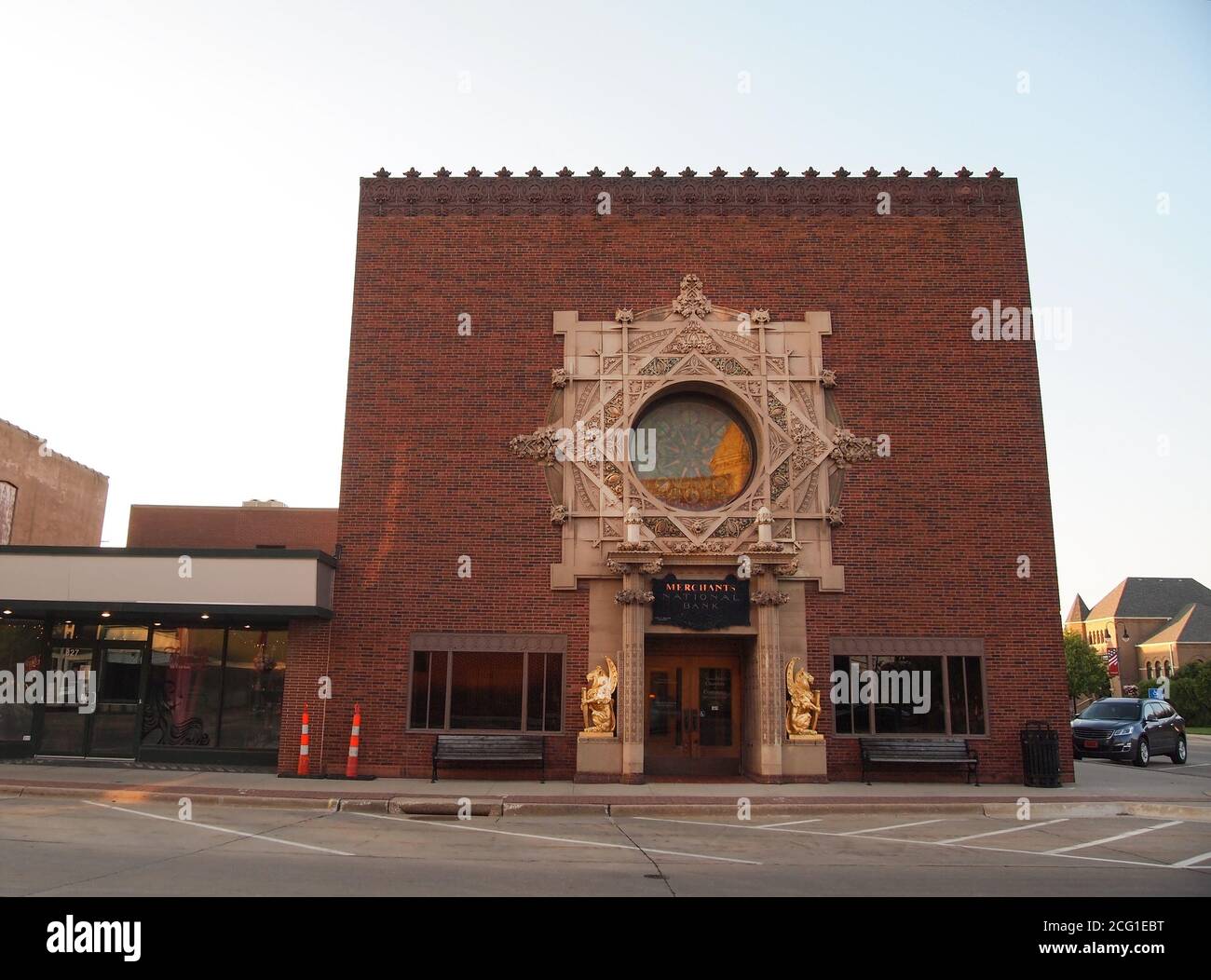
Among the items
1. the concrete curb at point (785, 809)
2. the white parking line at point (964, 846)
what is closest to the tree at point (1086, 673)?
the concrete curb at point (785, 809)

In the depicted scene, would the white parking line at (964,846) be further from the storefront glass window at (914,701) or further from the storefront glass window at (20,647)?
the storefront glass window at (20,647)

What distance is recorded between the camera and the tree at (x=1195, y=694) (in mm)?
63594

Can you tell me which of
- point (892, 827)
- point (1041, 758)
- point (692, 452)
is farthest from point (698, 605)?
point (1041, 758)

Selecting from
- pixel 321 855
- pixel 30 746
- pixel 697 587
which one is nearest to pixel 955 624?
pixel 697 587

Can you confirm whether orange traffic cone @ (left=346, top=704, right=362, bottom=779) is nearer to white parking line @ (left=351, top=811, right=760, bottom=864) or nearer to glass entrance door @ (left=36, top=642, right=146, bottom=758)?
white parking line @ (left=351, top=811, right=760, bottom=864)

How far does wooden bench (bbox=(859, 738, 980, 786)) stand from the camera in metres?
17.3

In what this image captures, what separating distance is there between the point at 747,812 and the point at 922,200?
45.0 feet

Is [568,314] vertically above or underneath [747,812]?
above

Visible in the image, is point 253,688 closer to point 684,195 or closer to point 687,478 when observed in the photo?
point 687,478

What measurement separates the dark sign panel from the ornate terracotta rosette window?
2.25ft

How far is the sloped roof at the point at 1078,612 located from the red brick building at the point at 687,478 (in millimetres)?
110217
